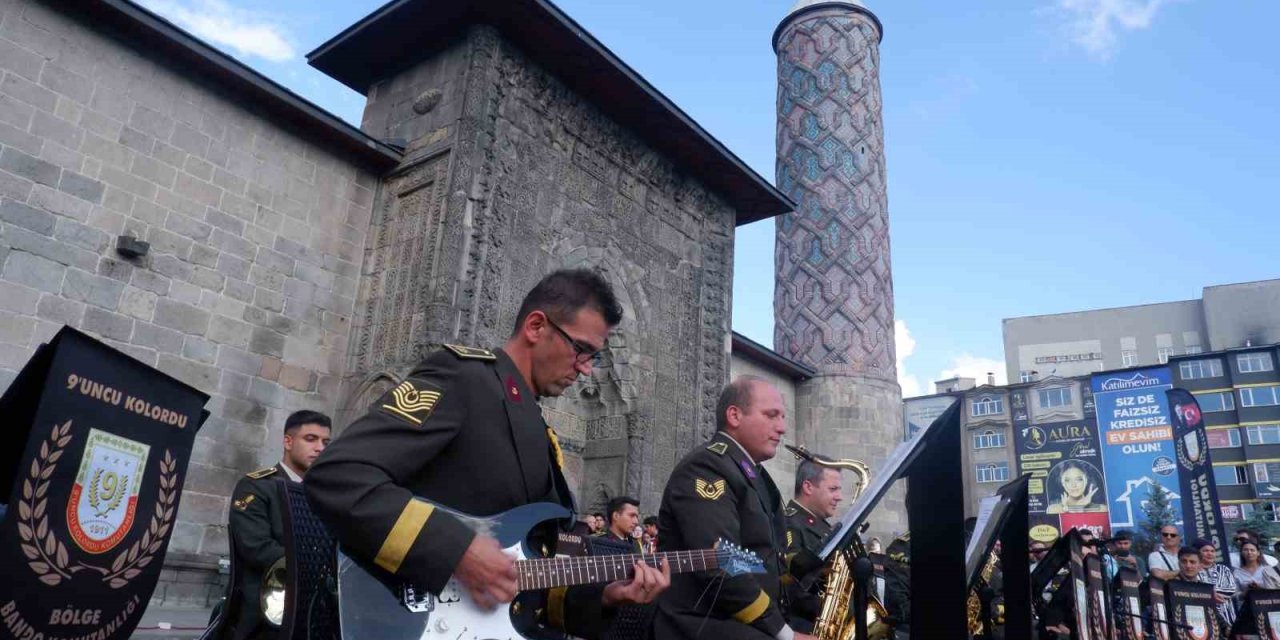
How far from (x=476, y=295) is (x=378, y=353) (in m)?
1.29

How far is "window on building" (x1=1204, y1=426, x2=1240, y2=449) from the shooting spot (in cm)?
4178

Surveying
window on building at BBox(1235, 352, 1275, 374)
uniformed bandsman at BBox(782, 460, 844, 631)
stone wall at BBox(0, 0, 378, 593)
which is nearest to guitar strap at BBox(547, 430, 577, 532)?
uniformed bandsman at BBox(782, 460, 844, 631)

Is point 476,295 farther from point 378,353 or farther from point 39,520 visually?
point 39,520

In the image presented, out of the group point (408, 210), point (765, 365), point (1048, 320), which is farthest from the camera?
point (1048, 320)

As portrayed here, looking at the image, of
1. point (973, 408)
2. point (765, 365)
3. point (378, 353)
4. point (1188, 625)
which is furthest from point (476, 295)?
point (973, 408)

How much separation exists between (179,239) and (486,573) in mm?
7224

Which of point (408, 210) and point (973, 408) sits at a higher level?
point (973, 408)

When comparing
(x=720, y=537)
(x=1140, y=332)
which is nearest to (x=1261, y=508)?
(x=1140, y=332)

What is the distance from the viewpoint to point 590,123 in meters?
11.2

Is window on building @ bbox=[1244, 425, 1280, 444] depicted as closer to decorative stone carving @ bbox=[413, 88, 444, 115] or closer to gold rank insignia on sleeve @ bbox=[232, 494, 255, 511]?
decorative stone carving @ bbox=[413, 88, 444, 115]

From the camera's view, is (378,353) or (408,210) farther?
(408,210)

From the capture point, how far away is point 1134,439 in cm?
2508

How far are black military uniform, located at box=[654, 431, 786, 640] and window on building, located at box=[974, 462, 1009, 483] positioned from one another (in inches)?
1575

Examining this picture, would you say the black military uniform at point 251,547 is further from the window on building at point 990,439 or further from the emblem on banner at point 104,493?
the window on building at point 990,439
